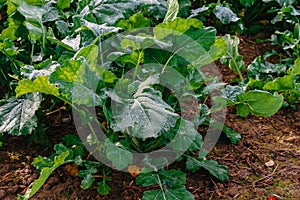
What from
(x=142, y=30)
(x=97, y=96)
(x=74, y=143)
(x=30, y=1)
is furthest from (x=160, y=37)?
(x=30, y=1)

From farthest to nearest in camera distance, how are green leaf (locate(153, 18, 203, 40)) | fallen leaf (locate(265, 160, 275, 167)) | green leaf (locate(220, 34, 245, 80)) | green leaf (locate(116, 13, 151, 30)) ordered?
1. green leaf (locate(220, 34, 245, 80))
2. fallen leaf (locate(265, 160, 275, 167))
3. green leaf (locate(116, 13, 151, 30))
4. green leaf (locate(153, 18, 203, 40))

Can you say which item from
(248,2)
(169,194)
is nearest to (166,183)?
(169,194)

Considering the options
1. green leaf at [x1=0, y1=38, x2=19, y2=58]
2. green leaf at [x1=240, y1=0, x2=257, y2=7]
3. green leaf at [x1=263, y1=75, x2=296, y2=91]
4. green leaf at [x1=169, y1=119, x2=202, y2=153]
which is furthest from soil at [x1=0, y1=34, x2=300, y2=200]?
green leaf at [x1=240, y1=0, x2=257, y2=7]

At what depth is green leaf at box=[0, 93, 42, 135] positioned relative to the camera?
2242mm

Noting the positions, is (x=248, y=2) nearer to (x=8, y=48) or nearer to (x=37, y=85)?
(x=8, y=48)

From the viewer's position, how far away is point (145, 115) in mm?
1963

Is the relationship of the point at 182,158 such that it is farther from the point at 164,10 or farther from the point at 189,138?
the point at 164,10

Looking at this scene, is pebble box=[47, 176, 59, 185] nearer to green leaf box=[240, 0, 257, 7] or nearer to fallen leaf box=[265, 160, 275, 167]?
fallen leaf box=[265, 160, 275, 167]

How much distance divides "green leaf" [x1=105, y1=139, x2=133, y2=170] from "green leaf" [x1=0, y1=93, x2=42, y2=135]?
421 mm

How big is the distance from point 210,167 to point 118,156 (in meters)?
0.54

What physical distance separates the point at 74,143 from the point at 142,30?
68 cm

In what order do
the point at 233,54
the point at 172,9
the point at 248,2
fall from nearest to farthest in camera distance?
1. the point at 172,9
2. the point at 233,54
3. the point at 248,2

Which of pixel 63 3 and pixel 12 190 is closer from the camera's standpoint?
pixel 12 190

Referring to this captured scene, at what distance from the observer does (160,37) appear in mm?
2137
